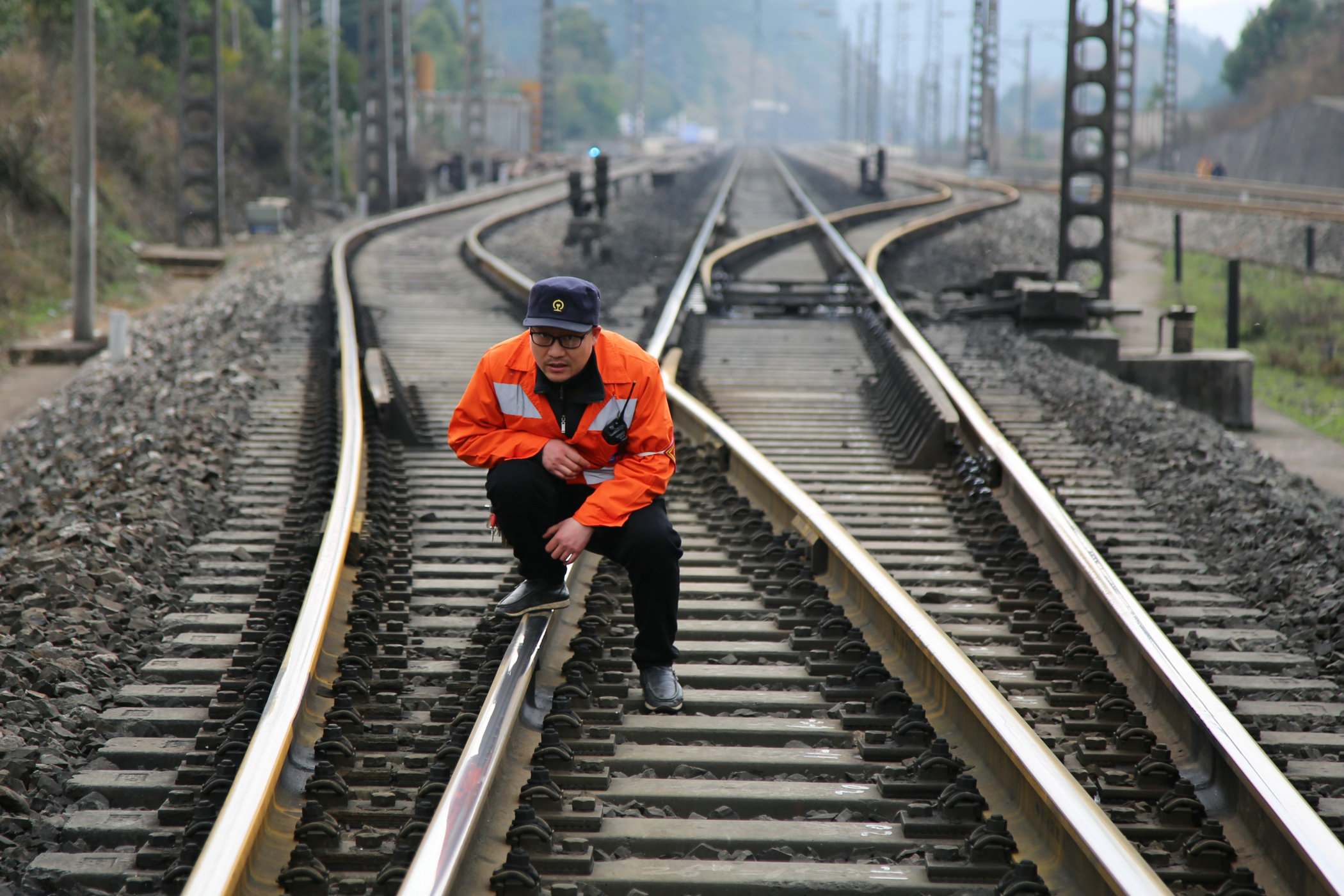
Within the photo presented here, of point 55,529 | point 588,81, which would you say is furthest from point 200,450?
point 588,81

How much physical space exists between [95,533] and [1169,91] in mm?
62255

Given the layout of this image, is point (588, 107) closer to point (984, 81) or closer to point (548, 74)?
point (548, 74)

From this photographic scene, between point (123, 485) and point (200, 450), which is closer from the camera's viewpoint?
point (123, 485)

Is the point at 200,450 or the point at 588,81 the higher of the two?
the point at 588,81

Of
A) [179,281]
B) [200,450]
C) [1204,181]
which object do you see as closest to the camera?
[200,450]

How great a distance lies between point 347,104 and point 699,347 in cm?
4021

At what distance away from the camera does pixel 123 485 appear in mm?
6828

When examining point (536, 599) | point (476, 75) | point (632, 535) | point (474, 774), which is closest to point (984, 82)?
point (476, 75)

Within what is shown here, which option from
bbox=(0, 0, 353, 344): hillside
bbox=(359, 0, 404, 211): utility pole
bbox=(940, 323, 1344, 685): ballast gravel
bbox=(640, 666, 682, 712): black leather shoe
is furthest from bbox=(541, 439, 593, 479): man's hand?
bbox=(359, 0, 404, 211): utility pole

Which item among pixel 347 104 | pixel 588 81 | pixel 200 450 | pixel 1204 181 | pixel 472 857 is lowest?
pixel 472 857

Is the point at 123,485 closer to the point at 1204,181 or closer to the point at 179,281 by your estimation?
the point at 179,281

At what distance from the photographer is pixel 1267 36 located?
7112 cm

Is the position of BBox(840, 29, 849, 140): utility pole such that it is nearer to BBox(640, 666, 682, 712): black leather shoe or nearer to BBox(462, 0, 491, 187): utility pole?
BBox(462, 0, 491, 187): utility pole

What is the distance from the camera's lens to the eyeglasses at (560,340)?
3893mm
